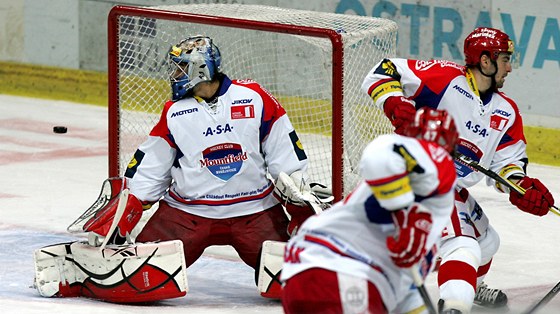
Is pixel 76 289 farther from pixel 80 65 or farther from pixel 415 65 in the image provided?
pixel 80 65

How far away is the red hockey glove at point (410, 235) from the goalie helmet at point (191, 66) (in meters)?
1.86

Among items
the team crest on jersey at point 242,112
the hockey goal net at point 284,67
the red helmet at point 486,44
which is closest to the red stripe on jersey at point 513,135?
the red helmet at point 486,44

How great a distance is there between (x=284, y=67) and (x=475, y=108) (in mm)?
2771

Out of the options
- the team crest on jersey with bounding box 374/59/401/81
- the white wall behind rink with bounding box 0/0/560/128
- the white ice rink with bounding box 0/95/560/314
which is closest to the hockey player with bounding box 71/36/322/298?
the white ice rink with bounding box 0/95/560/314

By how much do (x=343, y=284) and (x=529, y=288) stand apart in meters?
2.11

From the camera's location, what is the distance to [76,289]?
5121 millimetres

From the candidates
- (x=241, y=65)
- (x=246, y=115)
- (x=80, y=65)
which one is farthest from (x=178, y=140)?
(x=80, y=65)

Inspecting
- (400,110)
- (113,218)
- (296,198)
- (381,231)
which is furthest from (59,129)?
(381,231)

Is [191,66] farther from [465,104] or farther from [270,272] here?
[465,104]

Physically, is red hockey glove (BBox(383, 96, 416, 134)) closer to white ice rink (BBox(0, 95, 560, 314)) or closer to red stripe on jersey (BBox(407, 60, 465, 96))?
red stripe on jersey (BBox(407, 60, 465, 96))

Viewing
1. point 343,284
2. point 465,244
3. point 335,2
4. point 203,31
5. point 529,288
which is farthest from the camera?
point 335,2

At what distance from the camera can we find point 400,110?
480 cm

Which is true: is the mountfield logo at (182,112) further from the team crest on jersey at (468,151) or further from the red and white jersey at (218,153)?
the team crest on jersey at (468,151)

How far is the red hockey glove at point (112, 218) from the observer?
5.08m
